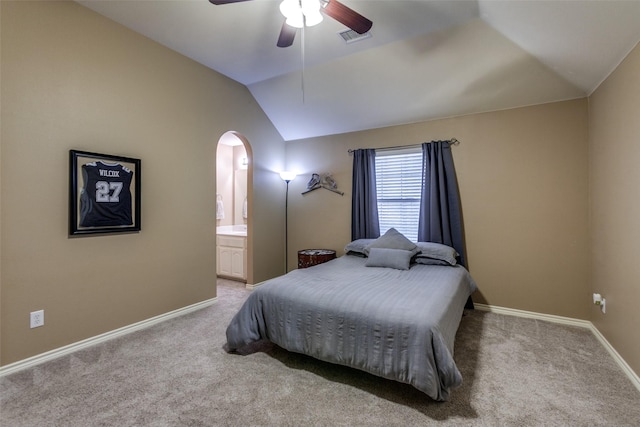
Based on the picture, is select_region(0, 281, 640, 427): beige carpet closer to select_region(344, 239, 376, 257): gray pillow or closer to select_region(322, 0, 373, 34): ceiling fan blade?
select_region(344, 239, 376, 257): gray pillow

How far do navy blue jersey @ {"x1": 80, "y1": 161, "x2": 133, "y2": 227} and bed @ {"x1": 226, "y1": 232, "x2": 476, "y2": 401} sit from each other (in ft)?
4.91

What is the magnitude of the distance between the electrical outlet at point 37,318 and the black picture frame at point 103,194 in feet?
2.11

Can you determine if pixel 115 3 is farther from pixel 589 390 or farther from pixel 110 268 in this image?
pixel 589 390

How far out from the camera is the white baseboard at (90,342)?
7.19 ft

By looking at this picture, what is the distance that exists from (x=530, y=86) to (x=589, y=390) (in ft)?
9.05

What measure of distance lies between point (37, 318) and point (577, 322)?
5.00 meters

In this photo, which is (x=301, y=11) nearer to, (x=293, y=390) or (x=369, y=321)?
(x=369, y=321)

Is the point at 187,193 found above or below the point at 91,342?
above

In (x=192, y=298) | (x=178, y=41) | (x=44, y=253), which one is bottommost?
(x=192, y=298)

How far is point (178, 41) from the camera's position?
3.02 m

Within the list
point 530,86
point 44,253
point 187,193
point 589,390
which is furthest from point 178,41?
point 589,390

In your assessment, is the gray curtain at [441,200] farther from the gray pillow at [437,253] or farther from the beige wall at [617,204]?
the beige wall at [617,204]

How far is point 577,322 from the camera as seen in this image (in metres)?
3.06

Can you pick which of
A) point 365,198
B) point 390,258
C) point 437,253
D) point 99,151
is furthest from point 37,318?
point 437,253
